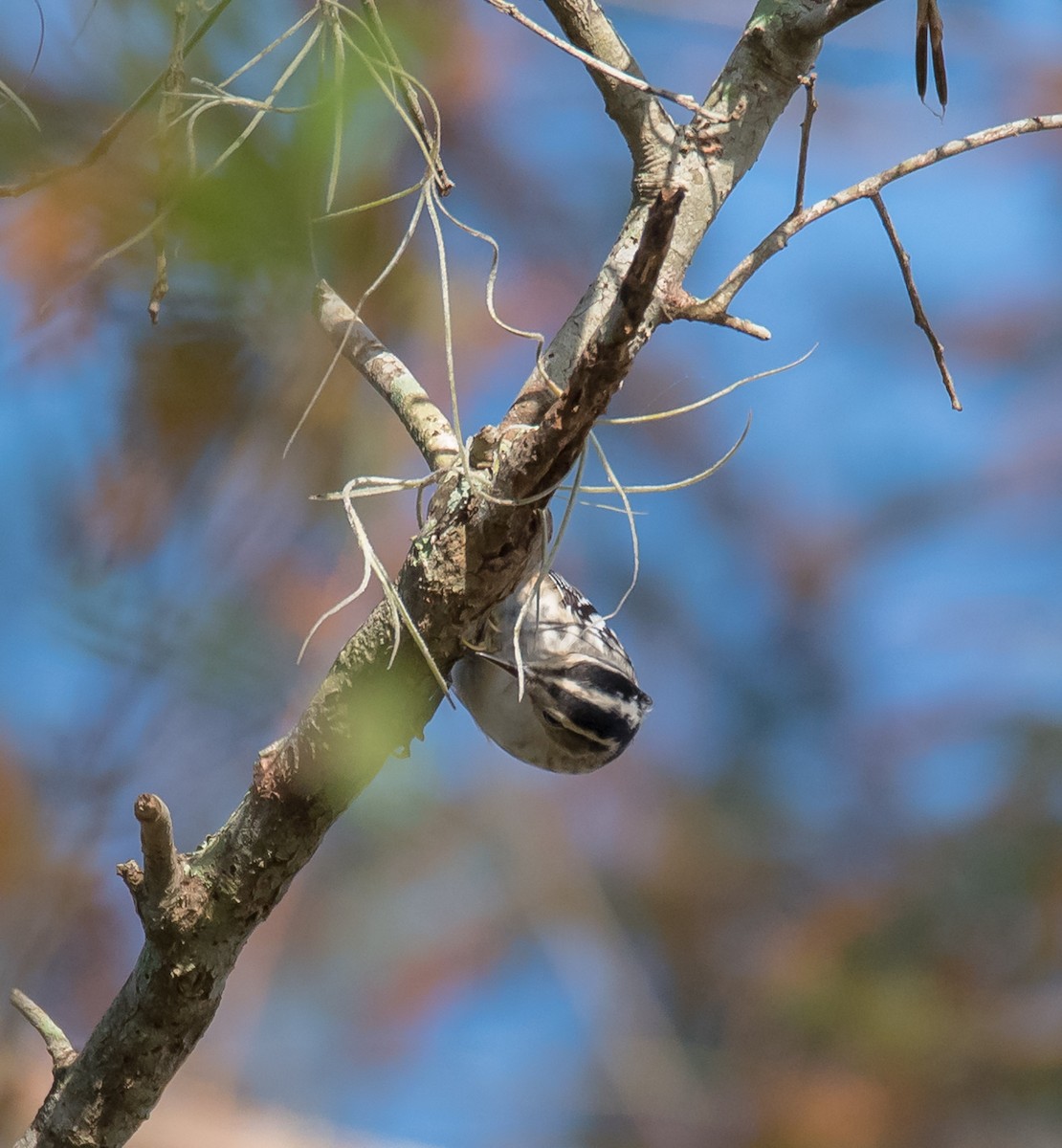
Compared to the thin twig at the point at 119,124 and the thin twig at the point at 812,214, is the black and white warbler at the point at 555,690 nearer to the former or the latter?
the thin twig at the point at 812,214

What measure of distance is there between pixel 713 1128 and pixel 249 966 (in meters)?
2.17

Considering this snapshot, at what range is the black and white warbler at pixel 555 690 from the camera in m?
2.00

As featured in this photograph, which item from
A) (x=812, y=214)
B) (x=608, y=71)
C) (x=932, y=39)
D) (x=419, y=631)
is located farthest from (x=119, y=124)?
(x=932, y=39)

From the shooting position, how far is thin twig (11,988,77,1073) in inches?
58.2

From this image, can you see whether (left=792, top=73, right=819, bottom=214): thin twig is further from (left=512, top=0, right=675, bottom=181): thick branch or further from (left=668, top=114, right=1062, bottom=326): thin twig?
(left=512, top=0, right=675, bottom=181): thick branch

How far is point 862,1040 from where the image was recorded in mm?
5895

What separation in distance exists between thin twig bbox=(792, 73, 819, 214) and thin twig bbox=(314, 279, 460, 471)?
0.44 meters

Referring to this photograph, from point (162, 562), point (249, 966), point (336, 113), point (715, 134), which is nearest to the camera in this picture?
point (336, 113)

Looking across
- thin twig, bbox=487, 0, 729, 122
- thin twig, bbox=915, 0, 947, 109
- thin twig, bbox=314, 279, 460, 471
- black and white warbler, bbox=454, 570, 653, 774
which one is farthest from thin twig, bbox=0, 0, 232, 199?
black and white warbler, bbox=454, 570, 653, 774

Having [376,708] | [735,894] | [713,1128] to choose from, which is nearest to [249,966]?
[713,1128]

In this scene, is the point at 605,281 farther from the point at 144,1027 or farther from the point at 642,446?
the point at 642,446

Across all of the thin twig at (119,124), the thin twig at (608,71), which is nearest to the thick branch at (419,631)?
the thin twig at (608,71)

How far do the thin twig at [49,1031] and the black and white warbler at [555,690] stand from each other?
807mm

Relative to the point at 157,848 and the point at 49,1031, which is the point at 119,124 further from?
the point at 49,1031
